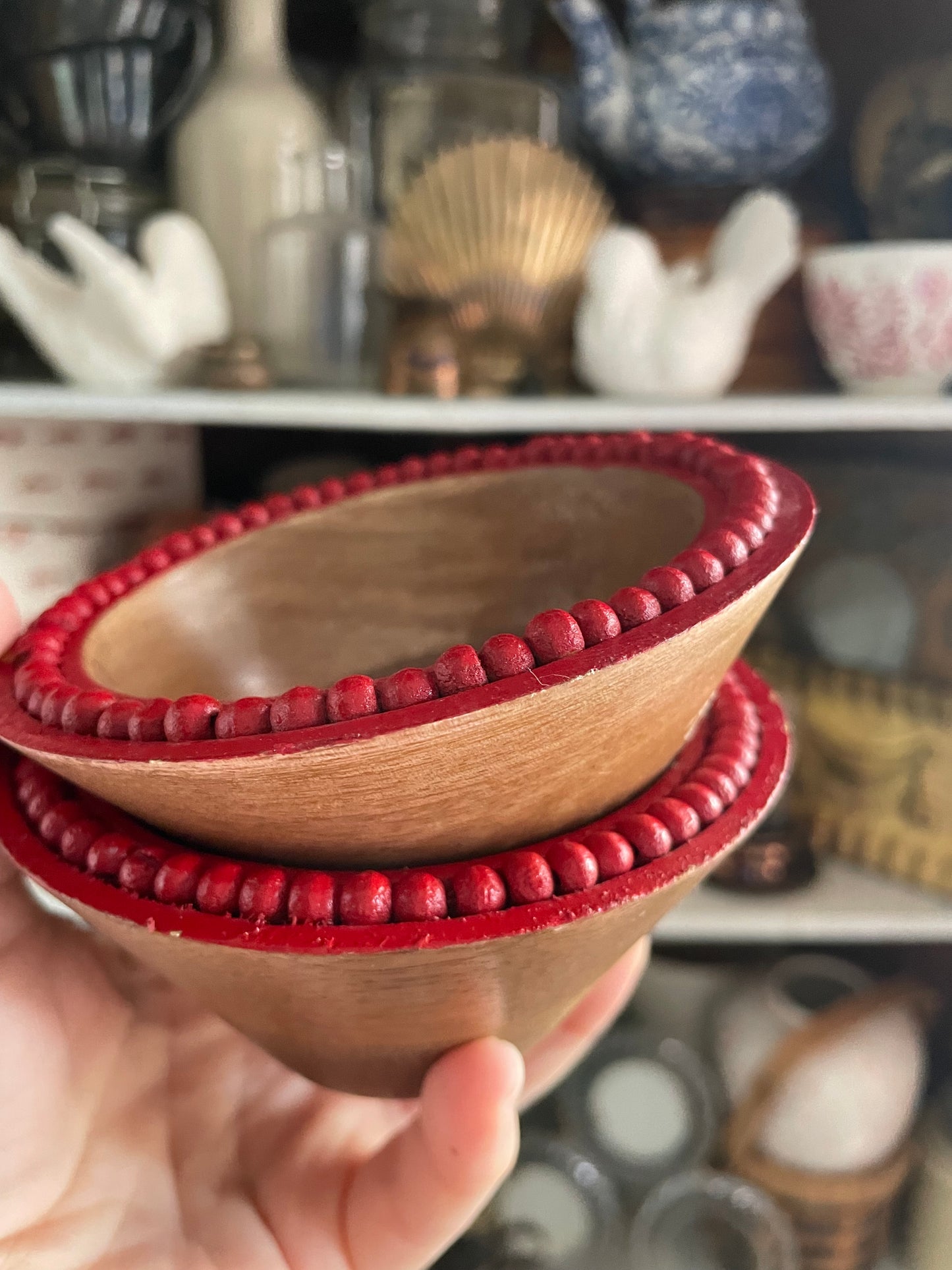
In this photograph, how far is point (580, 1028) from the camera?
459mm

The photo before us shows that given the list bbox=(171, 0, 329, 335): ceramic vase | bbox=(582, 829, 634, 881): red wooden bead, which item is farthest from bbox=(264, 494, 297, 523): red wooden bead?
bbox=(171, 0, 329, 335): ceramic vase

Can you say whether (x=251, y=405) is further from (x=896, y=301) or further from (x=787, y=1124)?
(x=787, y=1124)

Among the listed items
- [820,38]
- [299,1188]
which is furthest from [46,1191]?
[820,38]

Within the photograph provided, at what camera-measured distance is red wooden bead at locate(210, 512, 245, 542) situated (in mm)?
382

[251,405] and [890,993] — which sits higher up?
[251,405]

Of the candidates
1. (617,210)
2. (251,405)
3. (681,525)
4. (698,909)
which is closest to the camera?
(681,525)

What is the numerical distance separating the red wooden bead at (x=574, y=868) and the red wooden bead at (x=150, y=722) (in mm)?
103

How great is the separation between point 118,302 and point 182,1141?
47 centimetres

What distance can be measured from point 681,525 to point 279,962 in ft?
0.61

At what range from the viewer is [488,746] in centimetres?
21

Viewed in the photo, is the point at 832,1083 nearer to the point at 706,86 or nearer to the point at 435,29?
the point at 706,86

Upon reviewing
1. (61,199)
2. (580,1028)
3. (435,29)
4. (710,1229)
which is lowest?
(710,1229)

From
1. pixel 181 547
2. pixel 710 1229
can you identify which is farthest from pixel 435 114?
pixel 710 1229

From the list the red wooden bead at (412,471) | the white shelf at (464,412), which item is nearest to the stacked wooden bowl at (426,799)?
the red wooden bead at (412,471)
